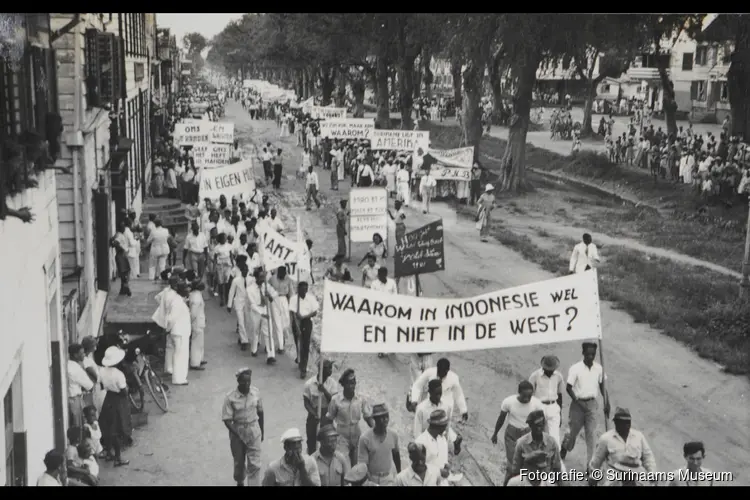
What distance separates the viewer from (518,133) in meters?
31.8

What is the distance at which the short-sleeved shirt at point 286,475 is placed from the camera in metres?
7.52

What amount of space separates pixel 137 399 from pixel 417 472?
5.12 metres

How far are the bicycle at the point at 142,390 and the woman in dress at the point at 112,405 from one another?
0.86m

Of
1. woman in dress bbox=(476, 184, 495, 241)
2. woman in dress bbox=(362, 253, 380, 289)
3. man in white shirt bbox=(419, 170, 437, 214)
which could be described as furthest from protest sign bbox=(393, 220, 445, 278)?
man in white shirt bbox=(419, 170, 437, 214)

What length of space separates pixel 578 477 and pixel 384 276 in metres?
5.03

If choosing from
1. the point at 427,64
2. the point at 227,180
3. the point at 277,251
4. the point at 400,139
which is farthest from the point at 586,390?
the point at 427,64

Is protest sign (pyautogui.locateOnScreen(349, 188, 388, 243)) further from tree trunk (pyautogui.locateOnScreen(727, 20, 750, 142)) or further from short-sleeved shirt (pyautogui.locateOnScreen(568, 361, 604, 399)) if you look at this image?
tree trunk (pyautogui.locateOnScreen(727, 20, 750, 142))

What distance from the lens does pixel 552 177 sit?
38.2 m

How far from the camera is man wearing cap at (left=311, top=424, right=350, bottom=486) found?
25.9ft

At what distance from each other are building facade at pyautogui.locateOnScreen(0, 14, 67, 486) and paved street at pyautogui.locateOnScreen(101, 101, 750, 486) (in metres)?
1.42

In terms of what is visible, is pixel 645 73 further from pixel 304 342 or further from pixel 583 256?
pixel 304 342

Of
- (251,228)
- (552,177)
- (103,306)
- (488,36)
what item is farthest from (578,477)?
(552,177)

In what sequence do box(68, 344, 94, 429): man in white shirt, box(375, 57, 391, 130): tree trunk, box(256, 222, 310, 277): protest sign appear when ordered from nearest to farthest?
box(68, 344, 94, 429): man in white shirt, box(256, 222, 310, 277): protest sign, box(375, 57, 391, 130): tree trunk

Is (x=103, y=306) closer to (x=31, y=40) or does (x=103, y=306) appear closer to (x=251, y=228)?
(x=251, y=228)
